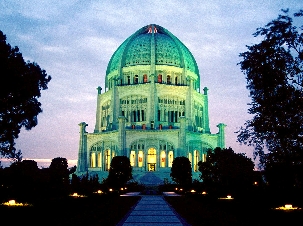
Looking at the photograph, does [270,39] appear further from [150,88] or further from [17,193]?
[150,88]

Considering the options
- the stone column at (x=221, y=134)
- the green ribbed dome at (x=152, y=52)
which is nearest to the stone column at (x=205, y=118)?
the stone column at (x=221, y=134)

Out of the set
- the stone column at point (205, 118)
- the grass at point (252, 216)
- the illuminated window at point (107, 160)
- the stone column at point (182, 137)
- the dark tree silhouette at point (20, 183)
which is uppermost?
the stone column at point (205, 118)

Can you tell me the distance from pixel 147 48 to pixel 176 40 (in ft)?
32.0

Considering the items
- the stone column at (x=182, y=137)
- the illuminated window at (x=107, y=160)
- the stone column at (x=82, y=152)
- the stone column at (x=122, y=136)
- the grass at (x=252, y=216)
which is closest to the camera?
the grass at (x=252, y=216)

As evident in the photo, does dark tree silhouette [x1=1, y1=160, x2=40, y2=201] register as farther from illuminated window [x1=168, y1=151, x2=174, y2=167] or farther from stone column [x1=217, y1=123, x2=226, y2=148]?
stone column [x1=217, y1=123, x2=226, y2=148]

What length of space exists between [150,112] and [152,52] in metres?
16.7

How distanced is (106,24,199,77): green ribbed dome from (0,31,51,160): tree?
7501 cm

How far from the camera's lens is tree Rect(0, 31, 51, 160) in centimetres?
2708

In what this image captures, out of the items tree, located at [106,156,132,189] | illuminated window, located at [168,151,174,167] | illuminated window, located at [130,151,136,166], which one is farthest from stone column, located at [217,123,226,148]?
tree, located at [106,156,132,189]

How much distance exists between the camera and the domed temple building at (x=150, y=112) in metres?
95.6

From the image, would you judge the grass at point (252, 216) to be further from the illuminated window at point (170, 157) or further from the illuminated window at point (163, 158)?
the illuminated window at point (170, 157)

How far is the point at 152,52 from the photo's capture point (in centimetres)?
10694

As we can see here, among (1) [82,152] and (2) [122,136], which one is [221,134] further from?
(1) [82,152]

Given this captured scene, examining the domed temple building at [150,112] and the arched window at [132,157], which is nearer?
the domed temple building at [150,112]
